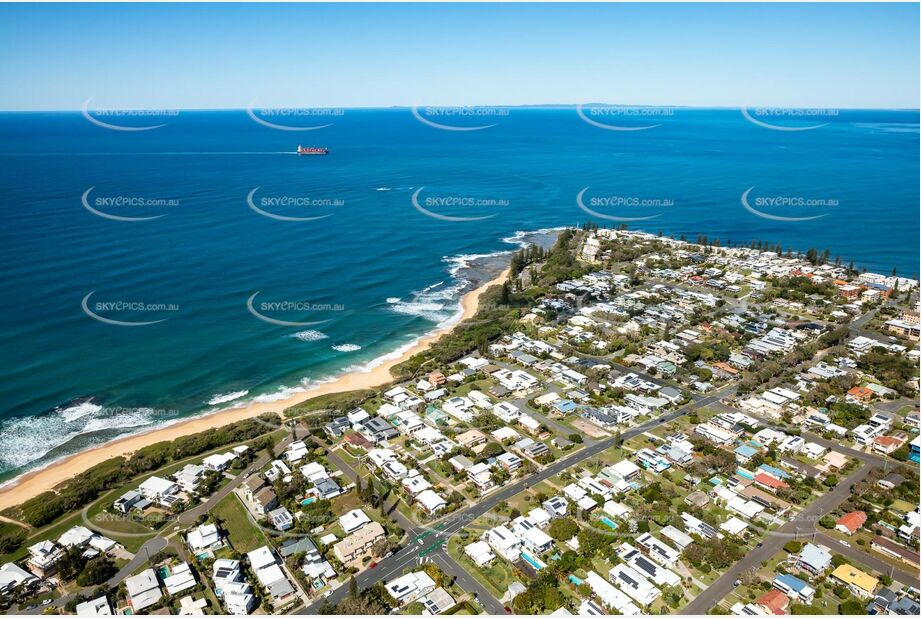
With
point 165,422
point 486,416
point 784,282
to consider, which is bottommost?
point 165,422

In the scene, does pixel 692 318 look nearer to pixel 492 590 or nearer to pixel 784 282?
pixel 784 282

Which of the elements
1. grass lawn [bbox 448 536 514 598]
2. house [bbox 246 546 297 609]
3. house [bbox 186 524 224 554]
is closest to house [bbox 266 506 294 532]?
house [bbox 246 546 297 609]

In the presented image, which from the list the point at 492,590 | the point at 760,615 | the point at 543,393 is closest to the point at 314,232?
the point at 543,393

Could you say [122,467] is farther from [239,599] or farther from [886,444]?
[886,444]

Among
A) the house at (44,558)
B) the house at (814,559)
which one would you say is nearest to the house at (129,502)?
the house at (44,558)
